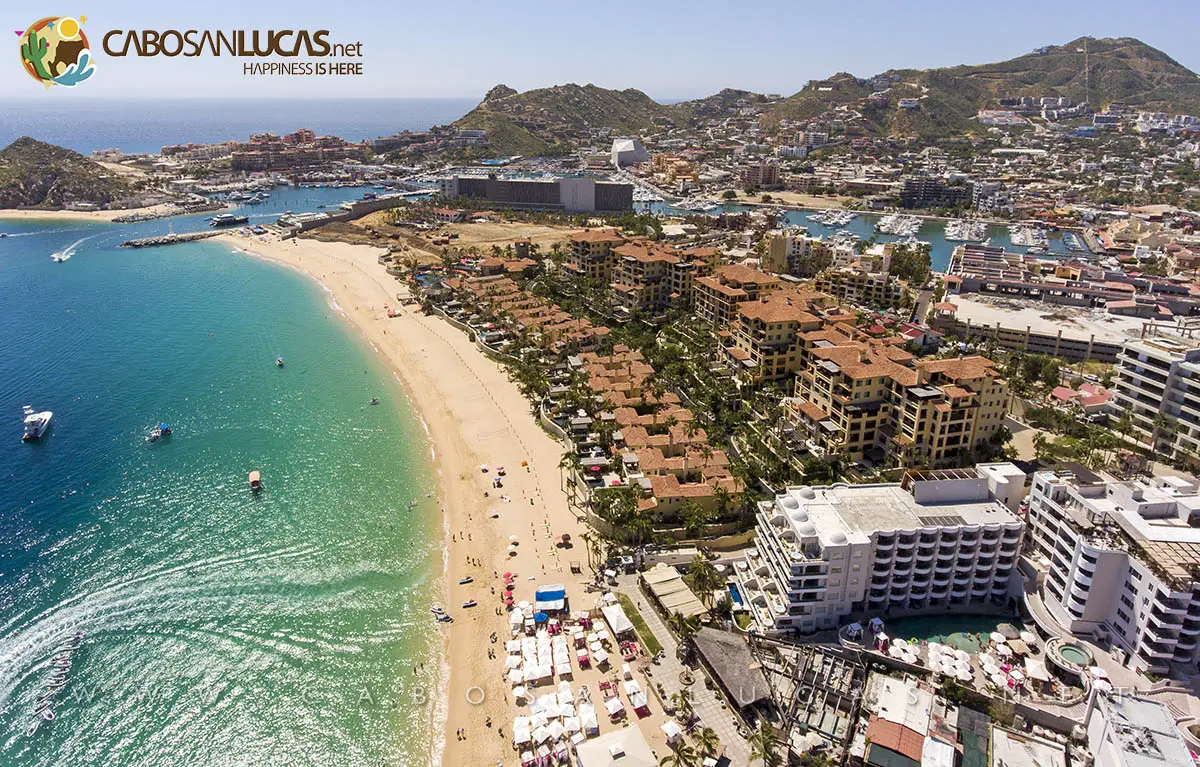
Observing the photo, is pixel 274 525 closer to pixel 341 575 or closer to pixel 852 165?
pixel 341 575

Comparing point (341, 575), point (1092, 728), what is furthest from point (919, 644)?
point (341, 575)

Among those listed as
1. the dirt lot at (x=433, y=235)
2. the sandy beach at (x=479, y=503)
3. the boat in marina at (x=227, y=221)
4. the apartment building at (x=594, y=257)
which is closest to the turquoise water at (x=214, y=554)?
the sandy beach at (x=479, y=503)

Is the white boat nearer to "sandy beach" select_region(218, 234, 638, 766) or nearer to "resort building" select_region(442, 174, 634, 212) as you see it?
"sandy beach" select_region(218, 234, 638, 766)

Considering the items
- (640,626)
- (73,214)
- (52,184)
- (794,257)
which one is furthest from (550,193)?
(640,626)

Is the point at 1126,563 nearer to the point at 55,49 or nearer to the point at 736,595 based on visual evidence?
the point at 736,595

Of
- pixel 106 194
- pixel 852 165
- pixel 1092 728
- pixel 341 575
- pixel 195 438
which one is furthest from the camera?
pixel 852 165

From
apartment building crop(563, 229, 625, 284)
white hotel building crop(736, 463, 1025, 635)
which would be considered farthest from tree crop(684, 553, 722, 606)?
apartment building crop(563, 229, 625, 284)

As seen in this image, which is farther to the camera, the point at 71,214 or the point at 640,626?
the point at 71,214
